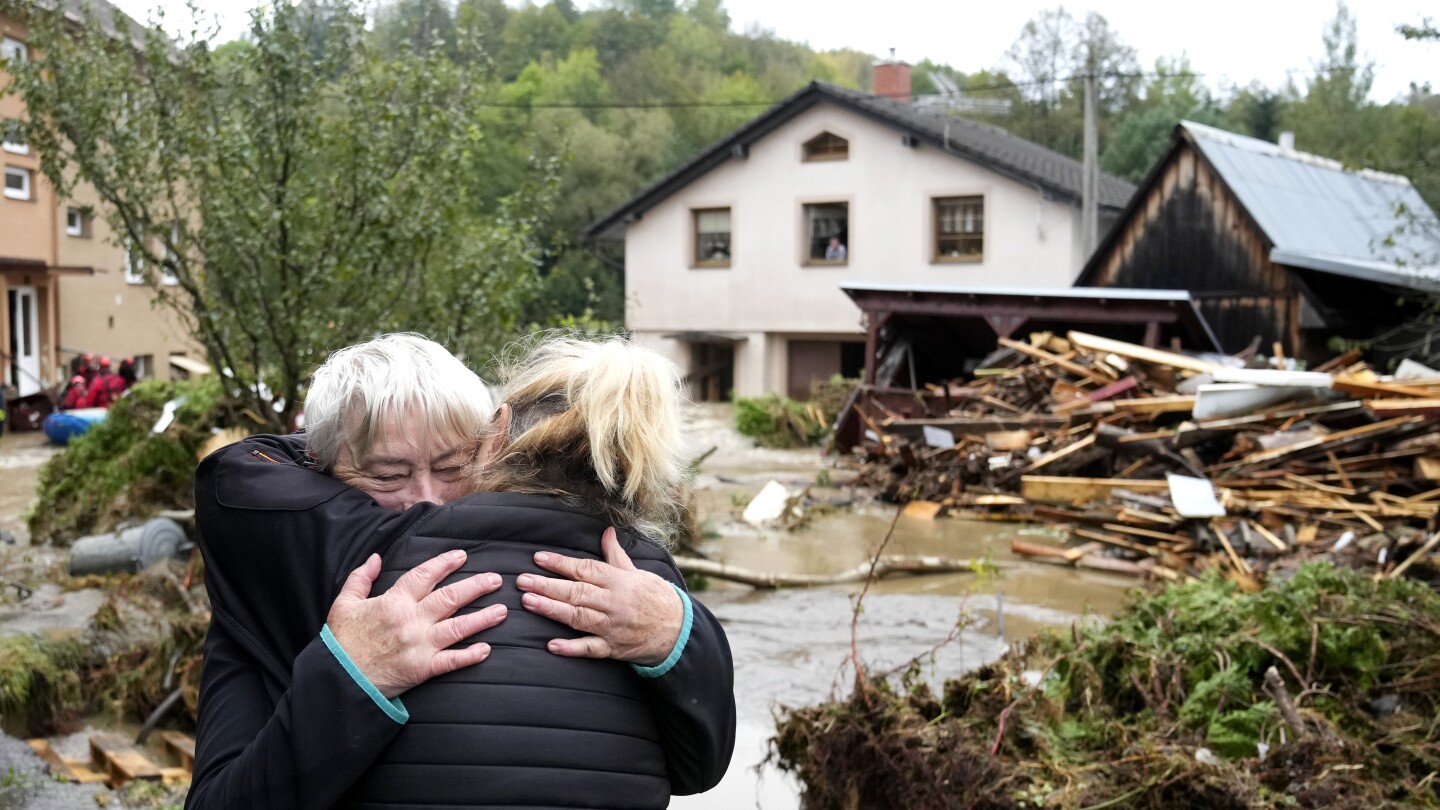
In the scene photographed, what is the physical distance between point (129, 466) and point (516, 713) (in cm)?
1187

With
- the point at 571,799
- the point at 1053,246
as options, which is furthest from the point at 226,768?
the point at 1053,246

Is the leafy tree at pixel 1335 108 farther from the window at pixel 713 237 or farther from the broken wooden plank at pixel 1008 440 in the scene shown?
the broken wooden plank at pixel 1008 440

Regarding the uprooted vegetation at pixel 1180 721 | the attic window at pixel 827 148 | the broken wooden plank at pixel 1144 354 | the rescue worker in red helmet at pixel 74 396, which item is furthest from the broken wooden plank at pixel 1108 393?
the rescue worker in red helmet at pixel 74 396

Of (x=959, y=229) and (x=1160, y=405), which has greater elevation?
(x=959, y=229)

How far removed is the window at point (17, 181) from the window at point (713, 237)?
51.0 feet

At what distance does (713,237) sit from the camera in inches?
Answer: 1357

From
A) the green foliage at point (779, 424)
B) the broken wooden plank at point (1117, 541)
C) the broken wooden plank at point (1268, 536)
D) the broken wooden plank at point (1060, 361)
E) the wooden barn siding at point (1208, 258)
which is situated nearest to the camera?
the broken wooden plank at point (1268, 536)

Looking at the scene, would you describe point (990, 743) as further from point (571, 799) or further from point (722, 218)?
point (722, 218)

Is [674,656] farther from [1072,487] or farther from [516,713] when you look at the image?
[1072,487]

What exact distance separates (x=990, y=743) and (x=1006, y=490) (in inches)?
451

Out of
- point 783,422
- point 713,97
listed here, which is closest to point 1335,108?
point 713,97

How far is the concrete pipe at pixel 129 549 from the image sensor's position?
1090cm

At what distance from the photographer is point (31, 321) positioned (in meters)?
29.0

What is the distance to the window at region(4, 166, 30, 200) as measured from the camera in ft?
93.6
